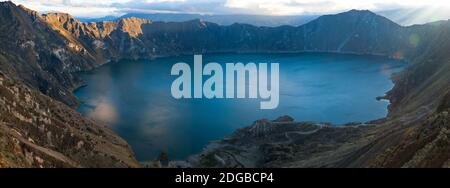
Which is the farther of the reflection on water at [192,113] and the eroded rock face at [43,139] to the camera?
the reflection on water at [192,113]

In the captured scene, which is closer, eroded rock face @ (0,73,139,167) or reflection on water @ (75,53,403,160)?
eroded rock face @ (0,73,139,167)

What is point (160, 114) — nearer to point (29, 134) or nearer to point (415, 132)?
point (29, 134)

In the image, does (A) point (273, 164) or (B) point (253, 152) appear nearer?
(A) point (273, 164)

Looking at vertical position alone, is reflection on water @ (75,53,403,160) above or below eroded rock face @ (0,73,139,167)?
below

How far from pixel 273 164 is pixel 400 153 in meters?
44.8

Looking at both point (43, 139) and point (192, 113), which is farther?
point (192, 113)

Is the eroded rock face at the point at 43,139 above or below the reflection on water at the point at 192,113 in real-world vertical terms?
above

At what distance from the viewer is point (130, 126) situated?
458 feet

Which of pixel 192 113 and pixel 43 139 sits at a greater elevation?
pixel 43 139
